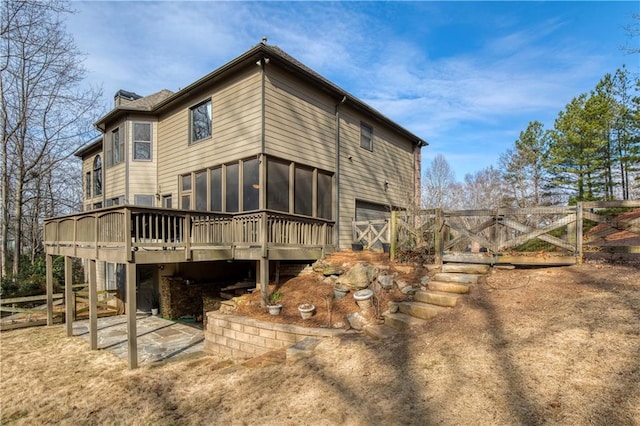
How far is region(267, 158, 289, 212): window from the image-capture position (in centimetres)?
882

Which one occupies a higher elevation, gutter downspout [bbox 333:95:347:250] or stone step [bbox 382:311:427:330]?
gutter downspout [bbox 333:95:347:250]

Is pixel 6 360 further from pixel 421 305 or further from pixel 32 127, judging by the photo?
pixel 32 127

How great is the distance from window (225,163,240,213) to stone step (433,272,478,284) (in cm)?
573

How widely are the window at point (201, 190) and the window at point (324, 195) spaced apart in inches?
143

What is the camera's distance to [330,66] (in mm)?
14695

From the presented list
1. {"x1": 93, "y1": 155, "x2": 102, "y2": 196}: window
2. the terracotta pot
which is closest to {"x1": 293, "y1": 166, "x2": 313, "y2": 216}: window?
the terracotta pot

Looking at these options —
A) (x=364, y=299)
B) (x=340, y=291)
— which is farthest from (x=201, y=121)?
(x=364, y=299)

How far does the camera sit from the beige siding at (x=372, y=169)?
436 inches

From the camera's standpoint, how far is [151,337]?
360 inches

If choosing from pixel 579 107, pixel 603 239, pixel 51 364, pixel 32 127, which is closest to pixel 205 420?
pixel 51 364

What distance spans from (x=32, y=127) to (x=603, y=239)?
23.1 metres

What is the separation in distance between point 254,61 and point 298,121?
1.96m

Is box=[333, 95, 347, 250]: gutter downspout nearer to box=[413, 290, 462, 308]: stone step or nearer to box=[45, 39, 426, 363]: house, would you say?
box=[45, 39, 426, 363]: house

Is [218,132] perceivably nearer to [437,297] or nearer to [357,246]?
[357,246]
